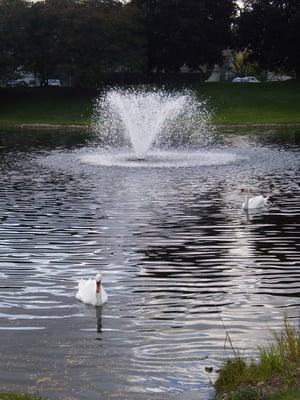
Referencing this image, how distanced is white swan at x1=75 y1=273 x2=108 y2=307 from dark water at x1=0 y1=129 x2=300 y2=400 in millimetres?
158

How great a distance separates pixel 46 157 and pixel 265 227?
21009 mm

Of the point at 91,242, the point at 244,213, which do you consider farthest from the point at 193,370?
the point at 244,213

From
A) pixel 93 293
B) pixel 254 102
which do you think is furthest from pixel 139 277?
pixel 254 102

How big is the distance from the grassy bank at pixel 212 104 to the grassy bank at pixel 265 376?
55.7 m

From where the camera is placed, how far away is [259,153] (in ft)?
131

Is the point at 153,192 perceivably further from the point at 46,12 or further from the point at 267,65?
the point at 267,65

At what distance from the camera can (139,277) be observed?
14.9 metres

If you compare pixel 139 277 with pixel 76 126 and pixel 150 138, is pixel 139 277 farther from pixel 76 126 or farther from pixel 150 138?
pixel 76 126

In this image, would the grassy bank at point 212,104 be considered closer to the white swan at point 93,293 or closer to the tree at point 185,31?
the tree at point 185,31

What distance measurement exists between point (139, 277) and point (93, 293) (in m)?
2.17

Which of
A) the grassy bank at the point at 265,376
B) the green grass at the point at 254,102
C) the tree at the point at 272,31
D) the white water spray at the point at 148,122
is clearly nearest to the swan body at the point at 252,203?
the grassy bank at the point at 265,376

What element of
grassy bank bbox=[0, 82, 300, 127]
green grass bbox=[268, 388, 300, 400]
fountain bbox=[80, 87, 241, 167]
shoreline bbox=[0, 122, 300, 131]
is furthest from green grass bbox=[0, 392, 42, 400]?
grassy bank bbox=[0, 82, 300, 127]

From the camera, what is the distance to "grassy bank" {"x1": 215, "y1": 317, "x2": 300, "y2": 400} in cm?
843

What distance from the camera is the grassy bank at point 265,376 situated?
843 centimetres
